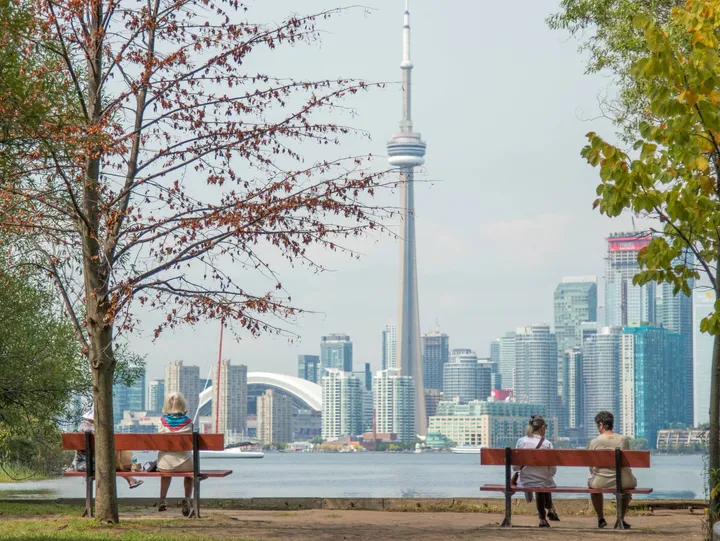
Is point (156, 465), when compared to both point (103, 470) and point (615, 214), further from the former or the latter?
point (615, 214)

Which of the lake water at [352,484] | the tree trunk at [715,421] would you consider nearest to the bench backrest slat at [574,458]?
the tree trunk at [715,421]

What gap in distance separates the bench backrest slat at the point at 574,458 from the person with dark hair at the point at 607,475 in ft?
0.46

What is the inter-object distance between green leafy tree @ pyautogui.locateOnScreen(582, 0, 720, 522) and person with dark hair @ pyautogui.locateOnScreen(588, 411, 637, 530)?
5.21 feet

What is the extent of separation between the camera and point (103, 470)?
11.4m

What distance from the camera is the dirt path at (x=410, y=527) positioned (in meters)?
10.6

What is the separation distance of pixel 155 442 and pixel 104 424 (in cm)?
91

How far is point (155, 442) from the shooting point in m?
12.2

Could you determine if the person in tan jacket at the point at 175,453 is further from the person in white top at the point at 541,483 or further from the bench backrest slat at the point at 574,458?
the person in white top at the point at 541,483

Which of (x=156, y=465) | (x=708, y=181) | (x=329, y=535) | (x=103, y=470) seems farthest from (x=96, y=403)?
(x=708, y=181)

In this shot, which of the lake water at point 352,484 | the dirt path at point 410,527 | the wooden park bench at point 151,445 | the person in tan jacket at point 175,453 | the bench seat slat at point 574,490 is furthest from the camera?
the lake water at point 352,484

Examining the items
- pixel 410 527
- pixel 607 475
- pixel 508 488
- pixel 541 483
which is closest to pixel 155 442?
pixel 410 527

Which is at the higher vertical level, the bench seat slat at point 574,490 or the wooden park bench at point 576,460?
the wooden park bench at point 576,460

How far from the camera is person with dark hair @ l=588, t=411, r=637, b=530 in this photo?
11.5 meters

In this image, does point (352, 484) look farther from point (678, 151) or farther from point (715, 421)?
point (678, 151)
